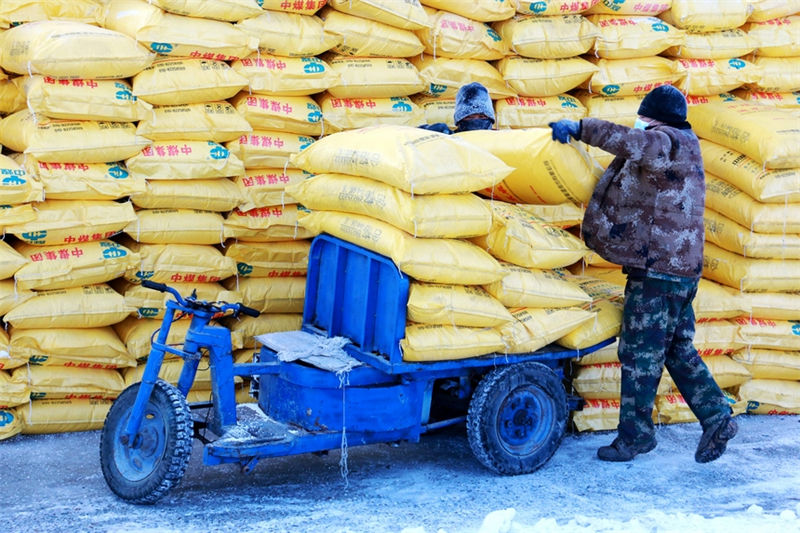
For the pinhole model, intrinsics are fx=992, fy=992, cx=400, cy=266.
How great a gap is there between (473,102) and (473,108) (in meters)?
0.04

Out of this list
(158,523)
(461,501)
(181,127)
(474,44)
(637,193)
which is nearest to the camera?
(158,523)

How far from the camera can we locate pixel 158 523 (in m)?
4.71

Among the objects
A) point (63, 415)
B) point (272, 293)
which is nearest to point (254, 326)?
point (272, 293)

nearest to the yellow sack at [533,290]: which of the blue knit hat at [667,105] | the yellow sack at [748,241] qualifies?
the blue knit hat at [667,105]

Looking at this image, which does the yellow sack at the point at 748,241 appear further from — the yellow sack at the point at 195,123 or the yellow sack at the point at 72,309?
the yellow sack at the point at 72,309

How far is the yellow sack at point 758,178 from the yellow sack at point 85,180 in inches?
152

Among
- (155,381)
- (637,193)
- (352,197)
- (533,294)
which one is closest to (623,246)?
(637,193)

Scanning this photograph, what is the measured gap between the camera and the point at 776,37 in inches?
289

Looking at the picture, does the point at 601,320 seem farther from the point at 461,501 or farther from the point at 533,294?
the point at 461,501

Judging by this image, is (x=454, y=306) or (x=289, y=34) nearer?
(x=454, y=306)

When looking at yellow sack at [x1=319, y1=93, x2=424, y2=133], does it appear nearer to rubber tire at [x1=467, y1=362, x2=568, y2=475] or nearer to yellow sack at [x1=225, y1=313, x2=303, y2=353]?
yellow sack at [x1=225, y1=313, x2=303, y2=353]

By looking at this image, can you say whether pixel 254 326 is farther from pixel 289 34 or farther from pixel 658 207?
pixel 658 207

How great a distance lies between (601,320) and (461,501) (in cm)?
140

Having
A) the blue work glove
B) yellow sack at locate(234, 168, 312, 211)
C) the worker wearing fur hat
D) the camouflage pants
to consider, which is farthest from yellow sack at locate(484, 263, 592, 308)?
yellow sack at locate(234, 168, 312, 211)
